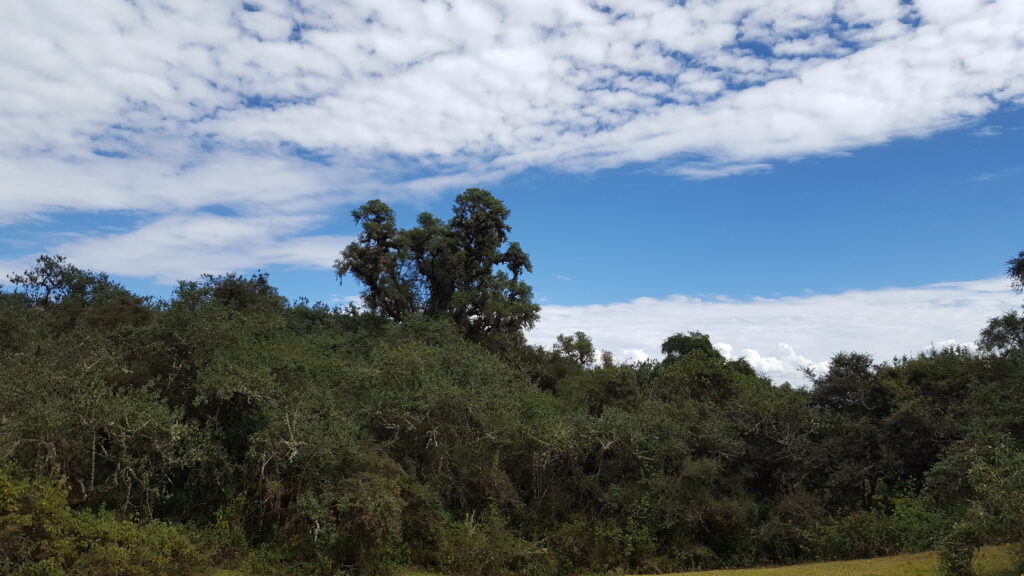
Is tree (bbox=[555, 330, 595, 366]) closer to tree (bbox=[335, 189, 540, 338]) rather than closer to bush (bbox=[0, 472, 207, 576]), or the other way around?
tree (bbox=[335, 189, 540, 338])

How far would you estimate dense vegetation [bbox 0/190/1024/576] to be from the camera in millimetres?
16062

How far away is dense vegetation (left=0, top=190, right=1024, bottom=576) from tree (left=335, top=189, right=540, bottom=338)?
8926mm

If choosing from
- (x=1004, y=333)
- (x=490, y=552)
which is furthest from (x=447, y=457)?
(x=1004, y=333)

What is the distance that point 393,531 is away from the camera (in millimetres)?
17344

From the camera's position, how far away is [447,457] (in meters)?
22.0

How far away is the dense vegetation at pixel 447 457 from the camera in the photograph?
16062 mm

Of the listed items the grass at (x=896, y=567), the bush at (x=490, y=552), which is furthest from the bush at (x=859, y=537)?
the bush at (x=490, y=552)

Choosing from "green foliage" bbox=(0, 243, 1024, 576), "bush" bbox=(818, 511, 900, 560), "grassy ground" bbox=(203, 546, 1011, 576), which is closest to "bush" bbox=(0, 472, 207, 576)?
"green foliage" bbox=(0, 243, 1024, 576)

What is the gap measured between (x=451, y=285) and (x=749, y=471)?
2161cm

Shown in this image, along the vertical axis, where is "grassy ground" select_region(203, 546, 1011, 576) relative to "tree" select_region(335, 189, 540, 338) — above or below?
below

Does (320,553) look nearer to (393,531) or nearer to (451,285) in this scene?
(393,531)

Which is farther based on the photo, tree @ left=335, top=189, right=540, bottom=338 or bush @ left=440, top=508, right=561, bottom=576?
tree @ left=335, top=189, right=540, bottom=338

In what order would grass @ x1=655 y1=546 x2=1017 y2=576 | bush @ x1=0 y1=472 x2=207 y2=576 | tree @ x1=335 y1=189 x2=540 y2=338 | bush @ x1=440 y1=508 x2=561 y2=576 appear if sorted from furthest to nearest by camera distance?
tree @ x1=335 y1=189 x2=540 y2=338 < bush @ x1=440 y1=508 x2=561 y2=576 < grass @ x1=655 y1=546 x2=1017 y2=576 < bush @ x1=0 y1=472 x2=207 y2=576

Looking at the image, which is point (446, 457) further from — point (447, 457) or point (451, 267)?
point (451, 267)
